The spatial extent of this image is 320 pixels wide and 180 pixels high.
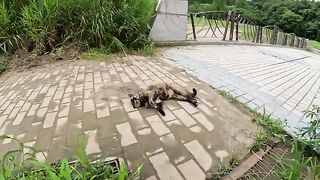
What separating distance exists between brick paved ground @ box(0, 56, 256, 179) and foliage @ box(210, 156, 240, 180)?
55mm

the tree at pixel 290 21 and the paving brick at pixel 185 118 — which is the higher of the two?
the paving brick at pixel 185 118

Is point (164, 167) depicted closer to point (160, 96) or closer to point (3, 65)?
point (160, 96)

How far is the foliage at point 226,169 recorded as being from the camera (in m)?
1.93

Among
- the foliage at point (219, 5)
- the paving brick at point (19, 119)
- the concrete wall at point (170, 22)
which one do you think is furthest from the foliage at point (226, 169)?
the foliage at point (219, 5)

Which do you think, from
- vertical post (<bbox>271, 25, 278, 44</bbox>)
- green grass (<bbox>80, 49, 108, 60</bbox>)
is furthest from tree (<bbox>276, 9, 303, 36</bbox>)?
green grass (<bbox>80, 49, 108, 60</bbox>)

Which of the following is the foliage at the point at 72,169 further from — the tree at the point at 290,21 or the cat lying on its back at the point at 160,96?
the tree at the point at 290,21

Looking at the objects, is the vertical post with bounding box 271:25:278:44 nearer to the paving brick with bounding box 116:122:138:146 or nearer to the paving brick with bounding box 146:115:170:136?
→ the paving brick with bounding box 146:115:170:136

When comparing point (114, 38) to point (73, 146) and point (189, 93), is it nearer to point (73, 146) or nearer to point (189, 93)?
point (189, 93)

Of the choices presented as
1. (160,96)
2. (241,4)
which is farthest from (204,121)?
(241,4)

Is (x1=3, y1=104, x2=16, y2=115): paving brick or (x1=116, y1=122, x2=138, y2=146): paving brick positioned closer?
(x1=116, y1=122, x2=138, y2=146): paving brick

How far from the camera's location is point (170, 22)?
21.8 feet

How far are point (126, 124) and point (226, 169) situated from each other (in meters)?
1.01

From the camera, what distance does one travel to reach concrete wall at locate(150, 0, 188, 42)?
638cm

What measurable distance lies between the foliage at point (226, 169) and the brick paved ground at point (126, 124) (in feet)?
0.18
